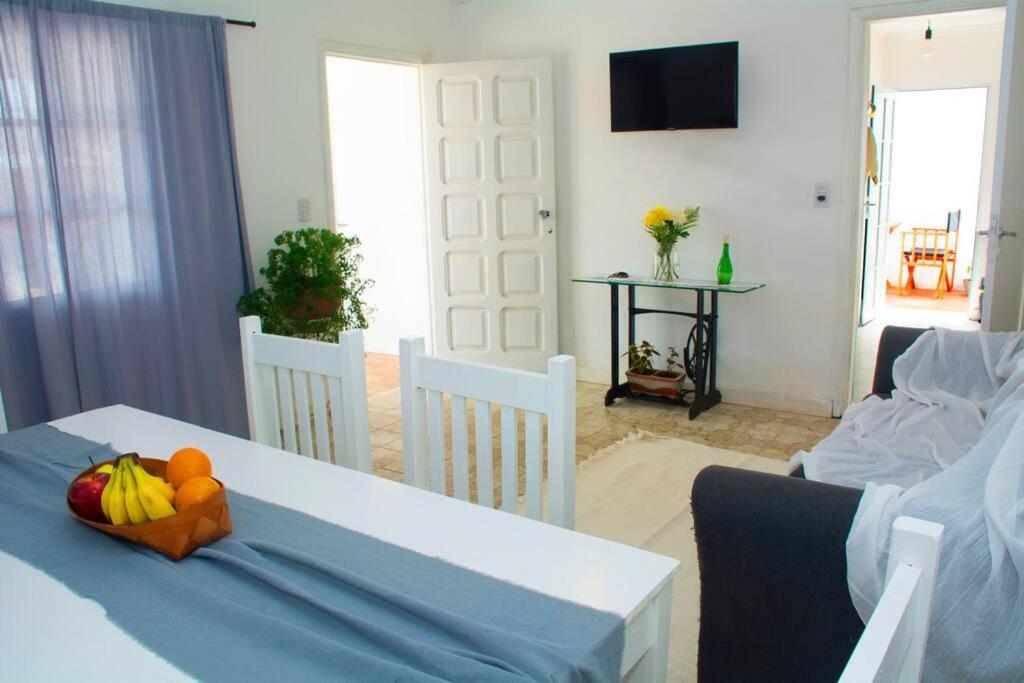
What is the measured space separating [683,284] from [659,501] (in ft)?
4.73

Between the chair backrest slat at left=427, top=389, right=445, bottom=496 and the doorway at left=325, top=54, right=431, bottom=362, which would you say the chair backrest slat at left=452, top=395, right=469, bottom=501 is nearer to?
the chair backrest slat at left=427, top=389, right=445, bottom=496

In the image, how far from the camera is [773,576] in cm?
161

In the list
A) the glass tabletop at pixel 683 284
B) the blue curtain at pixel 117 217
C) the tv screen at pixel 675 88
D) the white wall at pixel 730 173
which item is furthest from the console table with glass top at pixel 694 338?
the blue curtain at pixel 117 217

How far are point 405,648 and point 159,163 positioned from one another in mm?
3138

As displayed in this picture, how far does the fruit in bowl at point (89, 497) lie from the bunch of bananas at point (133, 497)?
0.12 ft

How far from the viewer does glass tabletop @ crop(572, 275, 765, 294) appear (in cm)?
419

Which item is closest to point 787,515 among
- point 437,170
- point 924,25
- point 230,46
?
point 230,46

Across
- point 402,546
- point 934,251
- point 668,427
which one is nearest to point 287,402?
point 402,546

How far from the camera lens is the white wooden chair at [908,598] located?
2.55 ft

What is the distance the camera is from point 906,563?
0.87m

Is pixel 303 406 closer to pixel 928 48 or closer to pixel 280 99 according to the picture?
pixel 280 99

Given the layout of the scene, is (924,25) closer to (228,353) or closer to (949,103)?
(949,103)

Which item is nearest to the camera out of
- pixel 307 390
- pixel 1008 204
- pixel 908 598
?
pixel 908 598

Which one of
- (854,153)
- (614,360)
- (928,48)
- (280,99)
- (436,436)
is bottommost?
(614,360)
